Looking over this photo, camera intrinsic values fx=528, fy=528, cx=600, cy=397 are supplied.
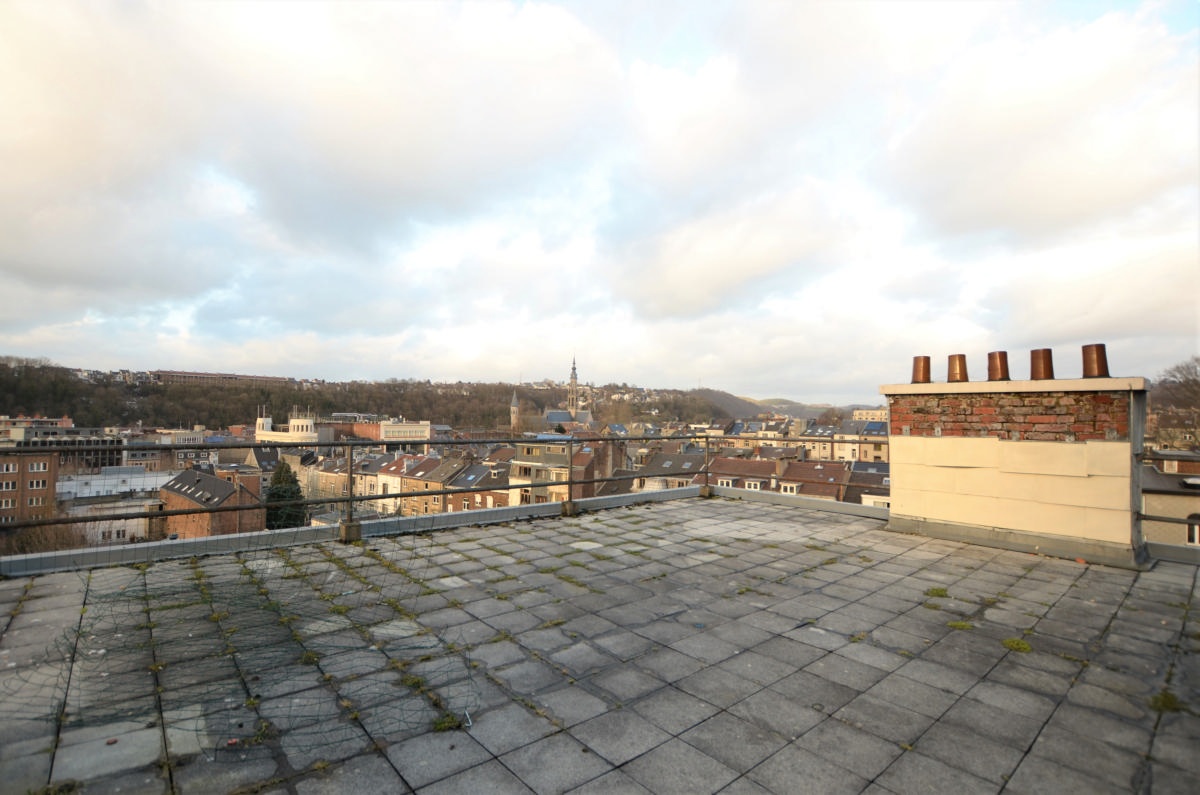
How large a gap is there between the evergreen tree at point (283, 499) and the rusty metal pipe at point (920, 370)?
6057 mm

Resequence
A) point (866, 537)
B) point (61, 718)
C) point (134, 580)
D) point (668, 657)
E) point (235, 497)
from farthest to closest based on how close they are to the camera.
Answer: point (866, 537) → point (235, 497) → point (134, 580) → point (668, 657) → point (61, 718)

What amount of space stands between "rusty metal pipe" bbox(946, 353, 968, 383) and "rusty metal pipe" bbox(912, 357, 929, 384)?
0.66 ft

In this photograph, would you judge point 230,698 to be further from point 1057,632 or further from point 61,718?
point 1057,632

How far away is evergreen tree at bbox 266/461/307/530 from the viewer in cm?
455

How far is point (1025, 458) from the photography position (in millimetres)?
4672

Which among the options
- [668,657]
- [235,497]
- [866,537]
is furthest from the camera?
[866,537]

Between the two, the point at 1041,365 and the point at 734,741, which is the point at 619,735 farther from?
the point at 1041,365

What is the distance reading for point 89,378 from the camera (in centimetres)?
2892

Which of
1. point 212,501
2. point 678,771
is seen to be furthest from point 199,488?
point 678,771

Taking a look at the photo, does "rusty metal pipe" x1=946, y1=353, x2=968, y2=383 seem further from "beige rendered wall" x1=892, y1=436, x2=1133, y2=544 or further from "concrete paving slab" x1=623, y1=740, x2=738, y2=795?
"concrete paving slab" x1=623, y1=740, x2=738, y2=795

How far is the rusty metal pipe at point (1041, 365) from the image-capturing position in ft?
15.3

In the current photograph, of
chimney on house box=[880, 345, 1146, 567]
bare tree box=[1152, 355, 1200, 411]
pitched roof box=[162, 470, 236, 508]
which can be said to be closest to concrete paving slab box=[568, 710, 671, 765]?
pitched roof box=[162, 470, 236, 508]

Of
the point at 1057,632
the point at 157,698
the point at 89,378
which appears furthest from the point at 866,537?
the point at 89,378

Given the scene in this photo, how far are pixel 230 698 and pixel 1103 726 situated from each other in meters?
3.31
